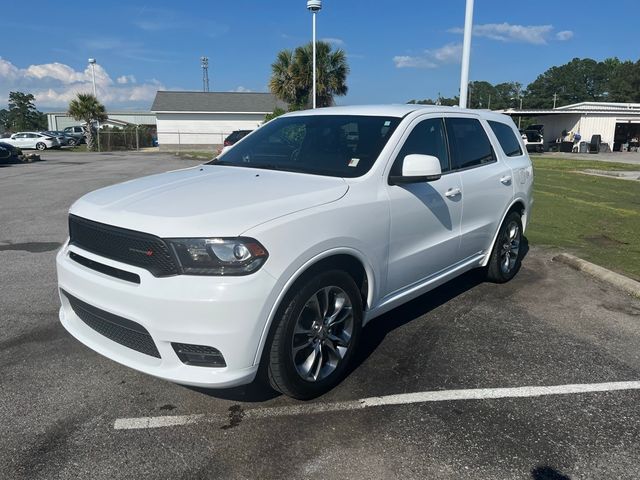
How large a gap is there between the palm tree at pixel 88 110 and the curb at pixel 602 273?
40.9m

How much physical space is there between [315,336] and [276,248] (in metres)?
0.77

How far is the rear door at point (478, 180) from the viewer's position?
4.62 m

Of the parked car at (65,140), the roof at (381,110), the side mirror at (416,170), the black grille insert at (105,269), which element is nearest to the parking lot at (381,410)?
the black grille insert at (105,269)

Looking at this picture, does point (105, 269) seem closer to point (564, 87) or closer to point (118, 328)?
point (118, 328)

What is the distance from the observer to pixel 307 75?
35.9 metres

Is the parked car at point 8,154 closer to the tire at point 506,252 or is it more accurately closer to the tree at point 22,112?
the tire at point 506,252

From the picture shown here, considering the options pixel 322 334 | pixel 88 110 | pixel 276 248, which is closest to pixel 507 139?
pixel 322 334

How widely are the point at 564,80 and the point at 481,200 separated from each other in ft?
457

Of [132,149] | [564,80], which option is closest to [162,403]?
[132,149]

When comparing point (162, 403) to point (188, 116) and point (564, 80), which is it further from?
point (564, 80)

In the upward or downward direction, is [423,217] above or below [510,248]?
above

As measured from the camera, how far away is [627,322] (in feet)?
15.4

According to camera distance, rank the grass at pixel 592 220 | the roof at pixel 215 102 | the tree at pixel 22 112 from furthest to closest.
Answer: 1. the tree at pixel 22 112
2. the roof at pixel 215 102
3. the grass at pixel 592 220

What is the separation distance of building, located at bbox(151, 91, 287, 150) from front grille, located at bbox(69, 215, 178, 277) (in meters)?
44.6
